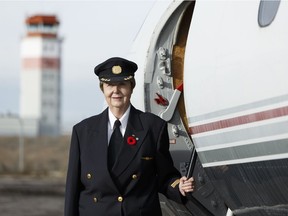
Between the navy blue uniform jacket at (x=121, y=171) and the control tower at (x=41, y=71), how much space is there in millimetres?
87030

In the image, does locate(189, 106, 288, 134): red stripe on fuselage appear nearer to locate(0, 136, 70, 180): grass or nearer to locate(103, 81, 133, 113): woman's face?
locate(103, 81, 133, 113): woman's face

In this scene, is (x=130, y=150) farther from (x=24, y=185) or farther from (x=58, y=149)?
(x=58, y=149)

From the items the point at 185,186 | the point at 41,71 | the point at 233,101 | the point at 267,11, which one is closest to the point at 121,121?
the point at 185,186

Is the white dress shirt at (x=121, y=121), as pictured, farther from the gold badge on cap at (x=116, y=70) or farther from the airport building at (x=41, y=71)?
the airport building at (x=41, y=71)

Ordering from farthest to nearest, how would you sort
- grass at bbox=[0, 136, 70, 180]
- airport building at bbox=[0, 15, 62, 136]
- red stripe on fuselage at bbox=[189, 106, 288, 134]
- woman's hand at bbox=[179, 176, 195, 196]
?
airport building at bbox=[0, 15, 62, 136]
grass at bbox=[0, 136, 70, 180]
woman's hand at bbox=[179, 176, 195, 196]
red stripe on fuselage at bbox=[189, 106, 288, 134]

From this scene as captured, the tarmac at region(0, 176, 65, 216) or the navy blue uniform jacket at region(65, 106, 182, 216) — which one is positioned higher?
the navy blue uniform jacket at region(65, 106, 182, 216)

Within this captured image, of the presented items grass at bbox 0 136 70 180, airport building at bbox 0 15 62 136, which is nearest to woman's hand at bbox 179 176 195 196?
grass at bbox 0 136 70 180

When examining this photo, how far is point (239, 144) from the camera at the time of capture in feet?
20.8

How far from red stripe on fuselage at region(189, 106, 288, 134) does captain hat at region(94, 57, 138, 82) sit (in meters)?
0.86

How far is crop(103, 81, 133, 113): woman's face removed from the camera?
599 centimetres

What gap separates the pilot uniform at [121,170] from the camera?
5.96 meters

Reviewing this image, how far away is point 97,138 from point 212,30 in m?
1.33

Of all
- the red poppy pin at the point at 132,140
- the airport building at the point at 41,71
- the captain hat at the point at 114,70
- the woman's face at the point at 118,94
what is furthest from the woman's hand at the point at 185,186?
the airport building at the point at 41,71

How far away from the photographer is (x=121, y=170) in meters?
5.96
